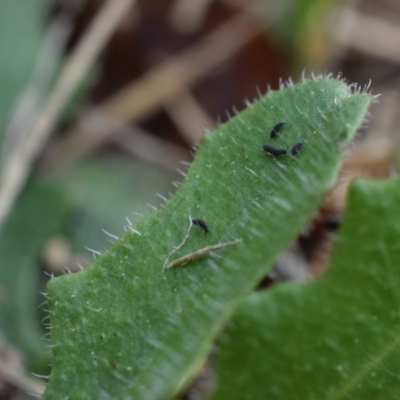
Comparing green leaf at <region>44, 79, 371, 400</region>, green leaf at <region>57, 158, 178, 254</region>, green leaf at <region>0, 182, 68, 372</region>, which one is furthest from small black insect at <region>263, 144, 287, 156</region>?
green leaf at <region>57, 158, 178, 254</region>

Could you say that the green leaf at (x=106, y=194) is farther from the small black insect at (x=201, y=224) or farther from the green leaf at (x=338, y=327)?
the small black insect at (x=201, y=224)

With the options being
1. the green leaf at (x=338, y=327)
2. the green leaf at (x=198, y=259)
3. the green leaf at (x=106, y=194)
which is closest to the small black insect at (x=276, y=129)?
the green leaf at (x=198, y=259)

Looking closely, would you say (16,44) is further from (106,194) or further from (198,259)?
(198,259)

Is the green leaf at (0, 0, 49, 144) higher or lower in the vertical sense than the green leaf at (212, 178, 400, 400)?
lower

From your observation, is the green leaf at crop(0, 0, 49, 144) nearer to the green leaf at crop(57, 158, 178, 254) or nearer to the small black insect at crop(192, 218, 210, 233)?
the green leaf at crop(57, 158, 178, 254)

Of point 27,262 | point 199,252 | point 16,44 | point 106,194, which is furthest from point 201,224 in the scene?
point 16,44

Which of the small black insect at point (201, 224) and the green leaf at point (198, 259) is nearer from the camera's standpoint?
the green leaf at point (198, 259)
